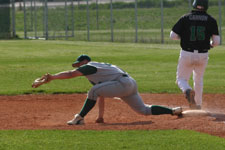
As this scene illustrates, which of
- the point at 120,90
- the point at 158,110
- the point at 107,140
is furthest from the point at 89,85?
the point at 107,140

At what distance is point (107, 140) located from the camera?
7625 millimetres

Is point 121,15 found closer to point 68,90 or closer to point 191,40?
point 68,90

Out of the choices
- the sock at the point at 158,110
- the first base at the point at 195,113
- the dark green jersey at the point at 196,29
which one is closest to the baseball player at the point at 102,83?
the sock at the point at 158,110

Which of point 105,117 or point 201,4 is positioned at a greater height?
point 201,4

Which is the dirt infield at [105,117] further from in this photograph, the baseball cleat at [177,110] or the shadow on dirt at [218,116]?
the baseball cleat at [177,110]

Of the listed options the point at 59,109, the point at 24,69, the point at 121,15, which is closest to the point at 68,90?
the point at 59,109

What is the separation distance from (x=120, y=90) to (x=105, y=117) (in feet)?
3.90

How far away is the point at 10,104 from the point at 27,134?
3907 mm

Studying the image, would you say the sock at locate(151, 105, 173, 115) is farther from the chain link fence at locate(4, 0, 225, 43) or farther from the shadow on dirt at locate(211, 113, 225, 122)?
the chain link fence at locate(4, 0, 225, 43)

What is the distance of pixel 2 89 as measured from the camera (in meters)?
14.2

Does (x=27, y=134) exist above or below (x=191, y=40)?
below

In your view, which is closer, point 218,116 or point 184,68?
point 218,116

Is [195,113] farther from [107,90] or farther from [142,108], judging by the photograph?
[107,90]

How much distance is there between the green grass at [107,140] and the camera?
7.24m
